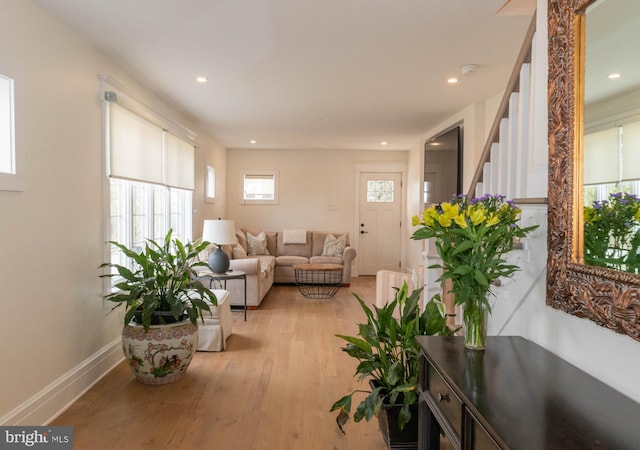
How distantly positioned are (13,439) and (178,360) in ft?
3.34

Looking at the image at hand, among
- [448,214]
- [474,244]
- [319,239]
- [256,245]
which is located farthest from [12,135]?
[319,239]

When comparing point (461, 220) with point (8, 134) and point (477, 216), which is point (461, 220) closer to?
point (477, 216)

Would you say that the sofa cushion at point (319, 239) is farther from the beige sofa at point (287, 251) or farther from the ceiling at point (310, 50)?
the ceiling at point (310, 50)

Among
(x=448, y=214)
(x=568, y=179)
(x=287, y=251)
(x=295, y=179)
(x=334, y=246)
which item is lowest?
(x=287, y=251)

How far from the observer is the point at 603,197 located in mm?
1192

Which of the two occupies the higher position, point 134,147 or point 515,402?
point 134,147

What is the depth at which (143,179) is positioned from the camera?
12.7 ft

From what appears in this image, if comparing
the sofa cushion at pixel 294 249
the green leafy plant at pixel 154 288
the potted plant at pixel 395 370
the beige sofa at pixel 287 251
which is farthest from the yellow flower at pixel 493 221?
the sofa cushion at pixel 294 249

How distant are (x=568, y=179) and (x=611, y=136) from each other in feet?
0.59

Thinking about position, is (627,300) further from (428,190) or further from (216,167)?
(216,167)

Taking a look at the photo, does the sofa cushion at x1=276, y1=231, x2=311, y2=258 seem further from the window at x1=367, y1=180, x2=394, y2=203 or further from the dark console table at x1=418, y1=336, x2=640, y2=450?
the dark console table at x1=418, y1=336, x2=640, y2=450

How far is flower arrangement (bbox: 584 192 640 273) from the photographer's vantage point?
1.08 metres

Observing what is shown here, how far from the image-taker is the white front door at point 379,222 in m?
8.05

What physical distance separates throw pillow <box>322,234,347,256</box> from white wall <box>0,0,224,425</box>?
437 cm
